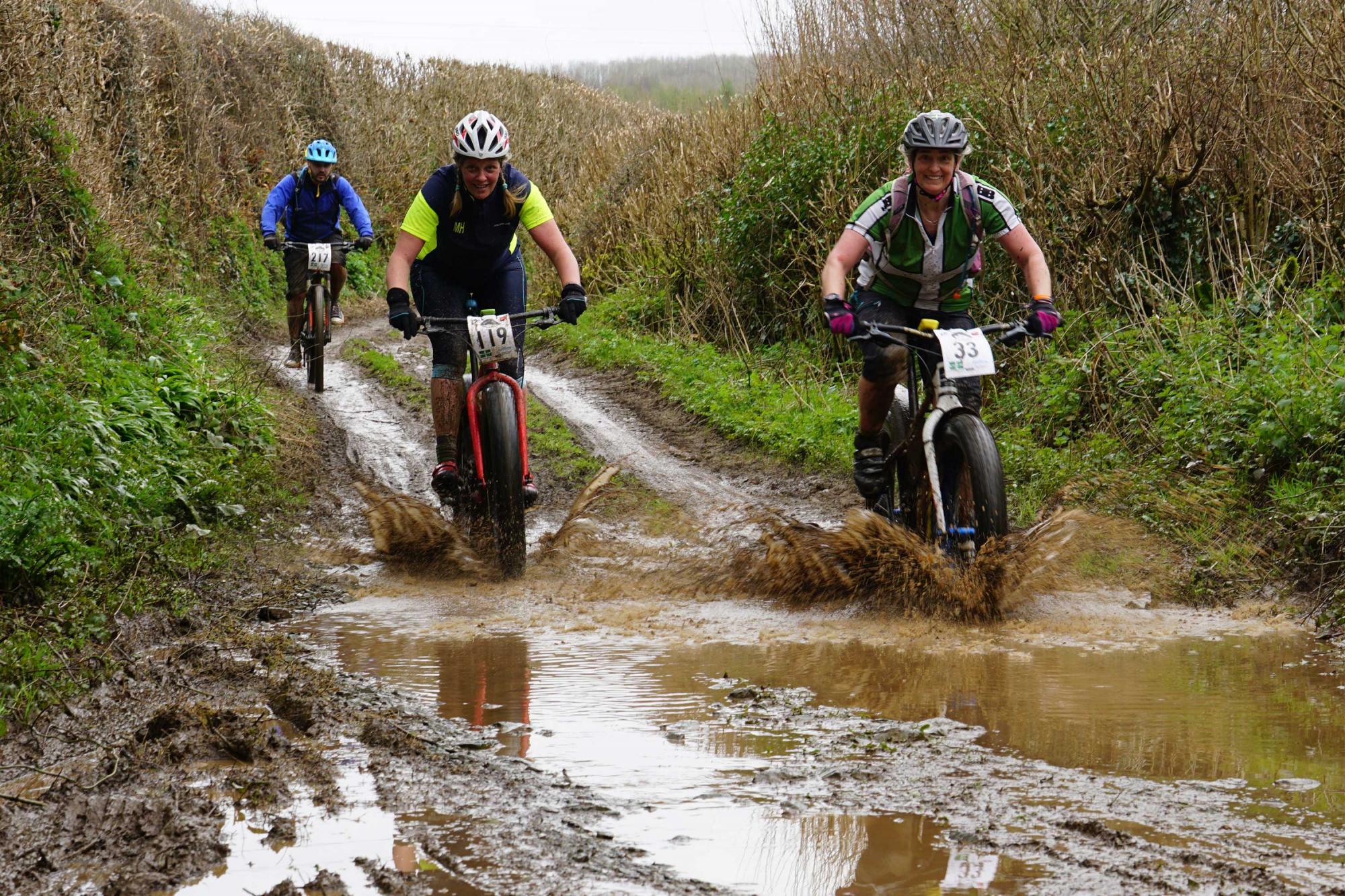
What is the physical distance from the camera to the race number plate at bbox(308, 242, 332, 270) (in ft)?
43.7

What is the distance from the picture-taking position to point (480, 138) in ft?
22.2

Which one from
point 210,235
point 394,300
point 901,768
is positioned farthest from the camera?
point 210,235

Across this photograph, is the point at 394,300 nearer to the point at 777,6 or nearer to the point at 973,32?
the point at 973,32

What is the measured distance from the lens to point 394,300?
6.82m

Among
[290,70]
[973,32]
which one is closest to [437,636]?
[973,32]

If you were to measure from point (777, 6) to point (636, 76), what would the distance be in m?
29.4

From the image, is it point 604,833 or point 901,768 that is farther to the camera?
point 901,768

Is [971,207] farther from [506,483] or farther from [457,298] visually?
[457,298]

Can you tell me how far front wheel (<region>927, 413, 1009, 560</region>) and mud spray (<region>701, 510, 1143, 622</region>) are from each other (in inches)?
3.5

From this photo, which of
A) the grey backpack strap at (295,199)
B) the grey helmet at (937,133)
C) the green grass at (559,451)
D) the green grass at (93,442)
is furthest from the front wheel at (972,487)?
the grey backpack strap at (295,199)

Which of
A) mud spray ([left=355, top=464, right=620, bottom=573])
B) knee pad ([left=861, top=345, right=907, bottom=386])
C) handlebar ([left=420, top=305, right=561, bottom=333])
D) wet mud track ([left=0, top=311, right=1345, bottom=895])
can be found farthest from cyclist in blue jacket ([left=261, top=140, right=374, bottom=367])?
knee pad ([left=861, top=345, right=907, bottom=386])

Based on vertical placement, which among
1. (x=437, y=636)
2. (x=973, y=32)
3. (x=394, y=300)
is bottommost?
(x=437, y=636)

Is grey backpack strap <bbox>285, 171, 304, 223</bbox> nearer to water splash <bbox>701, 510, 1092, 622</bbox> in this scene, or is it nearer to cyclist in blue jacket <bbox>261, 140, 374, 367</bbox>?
cyclist in blue jacket <bbox>261, 140, 374, 367</bbox>

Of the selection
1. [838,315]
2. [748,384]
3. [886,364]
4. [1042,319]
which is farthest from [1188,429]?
[748,384]
